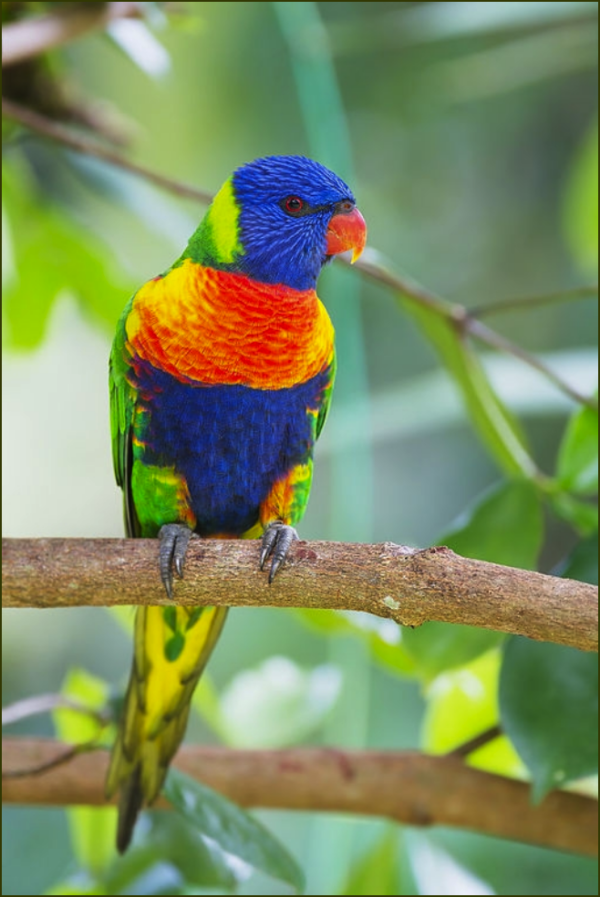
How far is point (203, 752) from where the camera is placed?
5.46 feet

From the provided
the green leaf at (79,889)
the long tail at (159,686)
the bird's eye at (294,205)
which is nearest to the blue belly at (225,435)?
the long tail at (159,686)

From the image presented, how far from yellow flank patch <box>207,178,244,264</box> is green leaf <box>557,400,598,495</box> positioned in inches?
23.5

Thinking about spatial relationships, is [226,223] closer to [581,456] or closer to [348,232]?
[348,232]

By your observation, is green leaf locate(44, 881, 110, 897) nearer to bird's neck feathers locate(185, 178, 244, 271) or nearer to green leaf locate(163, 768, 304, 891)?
green leaf locate(163, 768, 304, 891)

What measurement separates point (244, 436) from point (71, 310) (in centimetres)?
148

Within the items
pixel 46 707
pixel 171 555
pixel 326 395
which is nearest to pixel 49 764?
pixel 46 707

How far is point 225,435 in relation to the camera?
58.7 inches

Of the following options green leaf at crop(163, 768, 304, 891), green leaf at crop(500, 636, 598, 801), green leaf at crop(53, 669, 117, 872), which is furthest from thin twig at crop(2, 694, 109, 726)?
green leaf at crop(500, 636, 598, 801)

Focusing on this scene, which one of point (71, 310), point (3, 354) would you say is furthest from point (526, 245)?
point (3, 354)

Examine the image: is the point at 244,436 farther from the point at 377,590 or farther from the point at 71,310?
the point at 71,310

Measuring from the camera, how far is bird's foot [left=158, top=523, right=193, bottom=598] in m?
1.23

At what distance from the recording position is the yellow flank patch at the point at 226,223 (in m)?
1.36

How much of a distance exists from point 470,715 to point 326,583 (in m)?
0.79

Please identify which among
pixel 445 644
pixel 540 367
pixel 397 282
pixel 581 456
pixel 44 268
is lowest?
pixel 445 644
